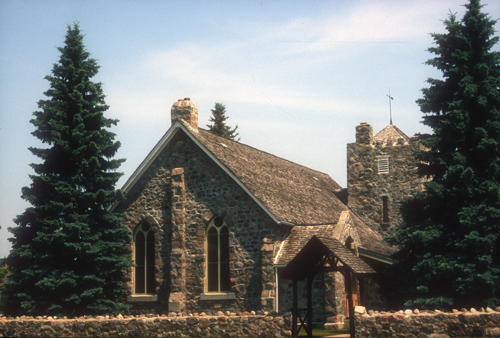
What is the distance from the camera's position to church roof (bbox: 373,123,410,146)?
3444cm

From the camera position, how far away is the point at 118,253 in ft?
84.4

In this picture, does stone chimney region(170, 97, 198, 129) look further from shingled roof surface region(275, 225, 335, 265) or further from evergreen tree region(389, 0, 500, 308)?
evergreen tree region(389, 0, 500, 308)

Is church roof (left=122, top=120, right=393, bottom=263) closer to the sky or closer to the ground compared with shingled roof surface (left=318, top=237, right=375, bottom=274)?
closer to the sky

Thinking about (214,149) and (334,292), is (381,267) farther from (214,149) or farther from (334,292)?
(214,149)

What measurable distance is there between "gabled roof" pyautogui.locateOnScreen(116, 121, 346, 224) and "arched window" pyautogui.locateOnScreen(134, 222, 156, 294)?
6.37ft

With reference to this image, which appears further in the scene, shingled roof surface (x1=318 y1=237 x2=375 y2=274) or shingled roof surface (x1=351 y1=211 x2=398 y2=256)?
shingled roof surface (x1=351 y1=211 x2=398 y2=256)

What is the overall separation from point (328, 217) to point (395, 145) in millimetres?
7646

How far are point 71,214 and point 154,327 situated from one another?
679 centimetres

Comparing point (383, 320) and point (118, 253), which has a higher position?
point (118, 253)

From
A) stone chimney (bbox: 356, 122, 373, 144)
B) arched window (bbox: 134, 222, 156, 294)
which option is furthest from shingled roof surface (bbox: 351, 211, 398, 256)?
arched window (bbox: 134, 222, 156, 294)

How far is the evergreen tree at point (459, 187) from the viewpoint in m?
21.1

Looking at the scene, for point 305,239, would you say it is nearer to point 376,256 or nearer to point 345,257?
point 376,256

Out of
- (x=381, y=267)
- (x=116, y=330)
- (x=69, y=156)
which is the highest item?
(x=69, y=156)

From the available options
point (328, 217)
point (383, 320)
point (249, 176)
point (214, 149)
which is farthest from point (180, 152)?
point (383, 320)
